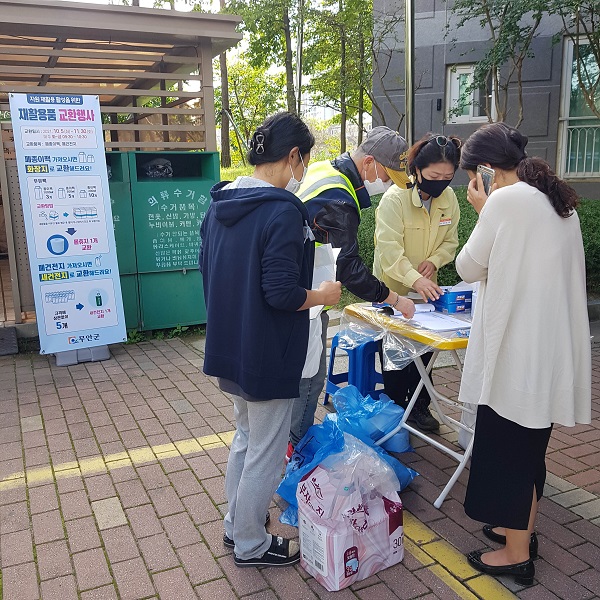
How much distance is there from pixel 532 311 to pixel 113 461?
2553 mm

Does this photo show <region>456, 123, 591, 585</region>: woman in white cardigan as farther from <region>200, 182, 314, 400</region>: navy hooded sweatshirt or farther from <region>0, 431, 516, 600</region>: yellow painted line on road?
<region>200, 182, 314, 400</region>: navy hooded sweatshirt

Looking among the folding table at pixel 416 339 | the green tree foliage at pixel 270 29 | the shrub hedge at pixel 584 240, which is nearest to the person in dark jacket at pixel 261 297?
the folding table at pixel 416 339

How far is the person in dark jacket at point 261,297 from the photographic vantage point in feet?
7.17

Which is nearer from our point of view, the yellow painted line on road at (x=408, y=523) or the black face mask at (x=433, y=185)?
the yellow painted line on road at (x=408, y=523)

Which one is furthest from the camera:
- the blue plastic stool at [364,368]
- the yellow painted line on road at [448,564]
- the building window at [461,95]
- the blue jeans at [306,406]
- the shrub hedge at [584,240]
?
the building window at [461,95]

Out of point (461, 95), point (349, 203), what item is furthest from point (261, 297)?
point (461, 95)

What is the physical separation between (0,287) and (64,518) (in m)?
5.37

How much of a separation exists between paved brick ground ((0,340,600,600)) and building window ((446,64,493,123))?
8211 mm

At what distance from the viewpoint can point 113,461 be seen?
3.56m

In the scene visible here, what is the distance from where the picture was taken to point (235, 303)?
230 centimetres

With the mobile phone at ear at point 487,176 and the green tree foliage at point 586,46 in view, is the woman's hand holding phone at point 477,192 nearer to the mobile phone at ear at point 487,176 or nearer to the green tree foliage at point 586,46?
the mobile phone at ear at point 487,176

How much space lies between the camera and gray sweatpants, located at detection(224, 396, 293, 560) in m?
2.39

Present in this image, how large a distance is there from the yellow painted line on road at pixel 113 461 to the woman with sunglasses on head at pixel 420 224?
1253mm

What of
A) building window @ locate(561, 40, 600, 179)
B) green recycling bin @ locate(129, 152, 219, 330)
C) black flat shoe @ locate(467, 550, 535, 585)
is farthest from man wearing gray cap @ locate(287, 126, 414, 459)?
building window @ locate(561, 40, 600, 179)
